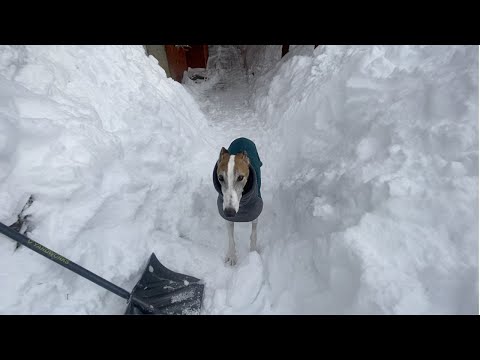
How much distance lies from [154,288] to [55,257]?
1.12 metres

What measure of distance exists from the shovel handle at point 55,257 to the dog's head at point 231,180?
150 centimetres

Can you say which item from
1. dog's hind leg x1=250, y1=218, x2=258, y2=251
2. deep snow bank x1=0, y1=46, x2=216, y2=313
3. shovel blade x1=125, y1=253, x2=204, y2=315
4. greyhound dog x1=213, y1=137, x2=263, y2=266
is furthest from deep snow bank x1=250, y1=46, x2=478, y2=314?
deep snow bank x1=0, y1=46, x2=216, y2=313

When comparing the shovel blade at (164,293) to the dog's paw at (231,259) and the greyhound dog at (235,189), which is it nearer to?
the dog's paw at (231,259)

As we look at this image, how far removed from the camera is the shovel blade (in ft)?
9.99

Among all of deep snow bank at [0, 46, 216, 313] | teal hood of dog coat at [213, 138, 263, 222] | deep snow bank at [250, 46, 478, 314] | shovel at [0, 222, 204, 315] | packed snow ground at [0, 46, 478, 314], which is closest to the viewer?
deep snow bank at [250, 46, 478, 314]

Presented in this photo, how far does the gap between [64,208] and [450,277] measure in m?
4.03

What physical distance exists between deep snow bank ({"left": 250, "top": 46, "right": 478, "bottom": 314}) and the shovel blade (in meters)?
0.98

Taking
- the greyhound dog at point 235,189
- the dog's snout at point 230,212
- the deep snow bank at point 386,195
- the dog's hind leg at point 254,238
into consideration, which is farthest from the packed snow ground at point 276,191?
the dog's snout at point 230,212

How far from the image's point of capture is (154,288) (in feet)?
10.8

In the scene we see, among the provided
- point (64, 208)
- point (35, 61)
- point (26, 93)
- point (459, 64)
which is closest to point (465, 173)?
point (459, 64)

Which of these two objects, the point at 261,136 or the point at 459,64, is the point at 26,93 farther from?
the point at 459,64

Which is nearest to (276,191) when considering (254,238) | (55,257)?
(254,238)

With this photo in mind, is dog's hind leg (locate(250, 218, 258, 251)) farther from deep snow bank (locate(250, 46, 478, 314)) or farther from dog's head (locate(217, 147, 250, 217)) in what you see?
dog's head (locate(217, 147, 250, 217))

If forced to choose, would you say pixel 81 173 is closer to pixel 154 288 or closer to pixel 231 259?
pixel 154 288
